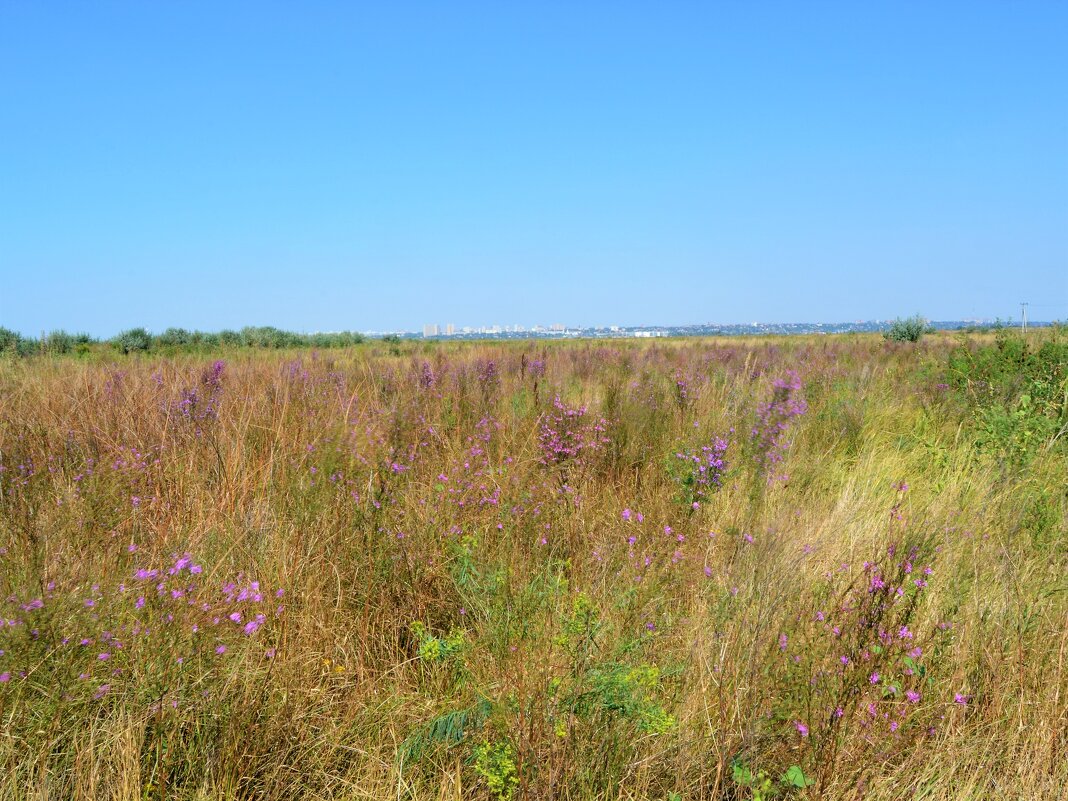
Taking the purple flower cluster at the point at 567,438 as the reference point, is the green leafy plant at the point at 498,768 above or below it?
below

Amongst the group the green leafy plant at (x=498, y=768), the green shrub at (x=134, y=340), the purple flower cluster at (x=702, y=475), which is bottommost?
the green leafy plant at (x=498, y=768)

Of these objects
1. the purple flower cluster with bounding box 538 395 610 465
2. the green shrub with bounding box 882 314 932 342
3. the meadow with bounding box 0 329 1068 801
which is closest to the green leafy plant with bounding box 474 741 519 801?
the meadow with bounding box 0 329 1068 801

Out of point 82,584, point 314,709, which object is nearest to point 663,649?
point 314,709

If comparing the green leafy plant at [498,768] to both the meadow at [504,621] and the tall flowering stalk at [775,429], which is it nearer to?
the meadow at [504,621]

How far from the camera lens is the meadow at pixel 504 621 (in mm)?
1710

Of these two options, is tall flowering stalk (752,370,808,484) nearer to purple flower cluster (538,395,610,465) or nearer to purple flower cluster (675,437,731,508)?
purple flower cluster (675,437,731,508)

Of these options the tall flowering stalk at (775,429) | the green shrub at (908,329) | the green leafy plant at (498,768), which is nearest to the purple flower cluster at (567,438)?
the tall flowering stalk at (775,429)

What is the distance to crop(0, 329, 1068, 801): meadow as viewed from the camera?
1.71 metres

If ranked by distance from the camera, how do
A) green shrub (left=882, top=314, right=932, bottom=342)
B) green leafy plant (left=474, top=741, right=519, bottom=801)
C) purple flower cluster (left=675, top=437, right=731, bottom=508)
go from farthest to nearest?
green shrub (left=882, top=314, right=932, bottom=342) < purple flower cluster (left=675, top=437, right=731, bottom=508) < green leafy plant (left=474, top=741, right=519, bottom=801)

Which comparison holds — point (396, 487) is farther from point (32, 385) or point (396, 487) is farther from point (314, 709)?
point (32, 385)

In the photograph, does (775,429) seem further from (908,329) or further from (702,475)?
(908,329)

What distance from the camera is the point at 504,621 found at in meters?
2.23

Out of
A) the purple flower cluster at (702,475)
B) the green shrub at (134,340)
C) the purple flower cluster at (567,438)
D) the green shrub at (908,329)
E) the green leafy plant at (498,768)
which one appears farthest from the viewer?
the green shrub at (908,329)

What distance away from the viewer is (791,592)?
234 centimetres
